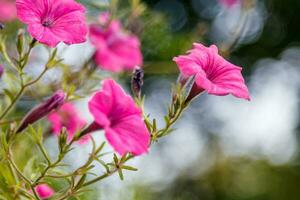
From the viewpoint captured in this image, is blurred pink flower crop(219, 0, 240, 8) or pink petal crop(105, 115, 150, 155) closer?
pink petal crop(105, 115, 150, 155)

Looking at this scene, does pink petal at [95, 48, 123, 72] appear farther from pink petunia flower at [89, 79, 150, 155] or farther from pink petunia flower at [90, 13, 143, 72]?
pink petunia flower at [89, 79, 150, 155]

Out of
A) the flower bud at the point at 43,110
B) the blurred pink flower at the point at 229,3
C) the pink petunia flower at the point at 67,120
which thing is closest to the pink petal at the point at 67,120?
the pink petunia flower at the point at 67,120

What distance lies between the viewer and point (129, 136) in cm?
76

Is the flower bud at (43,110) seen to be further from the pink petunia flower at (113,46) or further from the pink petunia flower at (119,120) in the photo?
the pink petunia flower at (113,46)

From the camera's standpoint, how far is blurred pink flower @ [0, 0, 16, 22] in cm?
155

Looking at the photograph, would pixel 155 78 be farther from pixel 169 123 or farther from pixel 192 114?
pixel 169 123

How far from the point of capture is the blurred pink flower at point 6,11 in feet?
5.10

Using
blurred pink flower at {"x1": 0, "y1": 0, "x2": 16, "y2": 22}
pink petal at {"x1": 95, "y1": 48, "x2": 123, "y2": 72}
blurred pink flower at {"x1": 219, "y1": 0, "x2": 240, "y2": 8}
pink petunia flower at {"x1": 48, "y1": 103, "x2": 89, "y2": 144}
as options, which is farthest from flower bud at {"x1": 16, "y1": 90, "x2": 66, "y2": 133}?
blurred pink flower at {"x1": 219, "y1": 0, "x2": 240, "y2": 8}

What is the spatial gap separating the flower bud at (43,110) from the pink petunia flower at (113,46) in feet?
1.34

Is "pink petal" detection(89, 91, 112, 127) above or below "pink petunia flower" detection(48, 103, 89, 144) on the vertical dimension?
above

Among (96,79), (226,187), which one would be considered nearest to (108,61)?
(96,79)

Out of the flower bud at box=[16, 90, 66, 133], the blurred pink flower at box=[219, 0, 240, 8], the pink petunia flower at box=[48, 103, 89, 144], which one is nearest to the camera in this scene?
the flower bud at box=[16, 90, 66, 133]

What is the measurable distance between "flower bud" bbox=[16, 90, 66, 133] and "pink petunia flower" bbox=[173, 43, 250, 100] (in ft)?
0.57

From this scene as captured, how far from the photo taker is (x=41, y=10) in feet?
2.63
